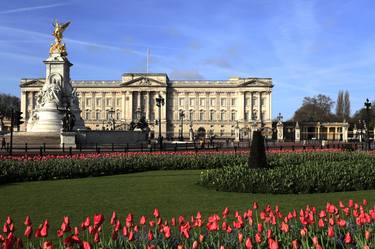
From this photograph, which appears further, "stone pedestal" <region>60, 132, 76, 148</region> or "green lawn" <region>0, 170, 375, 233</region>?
"stone pedestal" <region>60, 132, 76, 148</region>

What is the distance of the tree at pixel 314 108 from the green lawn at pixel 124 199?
5130 inches

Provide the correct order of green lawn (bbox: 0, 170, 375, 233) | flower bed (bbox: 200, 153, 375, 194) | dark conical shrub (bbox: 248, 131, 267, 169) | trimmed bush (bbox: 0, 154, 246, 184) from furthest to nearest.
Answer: trimmed bush (bbox: 0, 154, 246, 184)
dark conical shrub (bbox: 248, 131, 267, 169)
flower bed (bbox: 200, 153, 375, 194)
green lawn (bbox: 0, 170, 375, 233)

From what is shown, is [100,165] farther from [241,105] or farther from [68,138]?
[241,105]

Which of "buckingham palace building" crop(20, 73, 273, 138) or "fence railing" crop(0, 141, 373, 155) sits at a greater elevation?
"buckingham palace building" crop(20, 73, 273, 138)

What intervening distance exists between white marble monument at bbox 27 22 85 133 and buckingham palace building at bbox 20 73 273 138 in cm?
7434

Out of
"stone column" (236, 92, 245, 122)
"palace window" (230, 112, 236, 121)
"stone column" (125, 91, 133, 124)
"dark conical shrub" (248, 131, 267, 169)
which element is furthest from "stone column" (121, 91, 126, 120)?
"dark conical shrub" (248, 131, 267, 169)

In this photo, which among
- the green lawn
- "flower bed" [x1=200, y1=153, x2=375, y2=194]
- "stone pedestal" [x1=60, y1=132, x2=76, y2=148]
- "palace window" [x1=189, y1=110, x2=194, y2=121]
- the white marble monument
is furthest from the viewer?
"palace window" [x1=189, y1=110, x2=194, y2=121]

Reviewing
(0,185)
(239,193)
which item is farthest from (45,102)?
(239,193)

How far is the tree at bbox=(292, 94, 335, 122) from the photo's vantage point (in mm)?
143200

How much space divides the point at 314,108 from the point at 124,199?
139 m

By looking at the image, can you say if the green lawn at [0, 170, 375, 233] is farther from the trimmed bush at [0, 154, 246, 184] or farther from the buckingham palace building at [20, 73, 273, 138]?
the buckingham palace building at [20, 73, 273, 138]

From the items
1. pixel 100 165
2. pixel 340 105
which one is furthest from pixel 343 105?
pixel 100 165

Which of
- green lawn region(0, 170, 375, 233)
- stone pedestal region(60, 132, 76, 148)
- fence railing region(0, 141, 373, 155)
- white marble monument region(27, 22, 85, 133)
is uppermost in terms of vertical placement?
white marble monument region(27, 22, 85, 133)

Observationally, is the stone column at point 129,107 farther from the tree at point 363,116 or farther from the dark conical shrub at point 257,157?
the dark conical shrub at point 257,157
